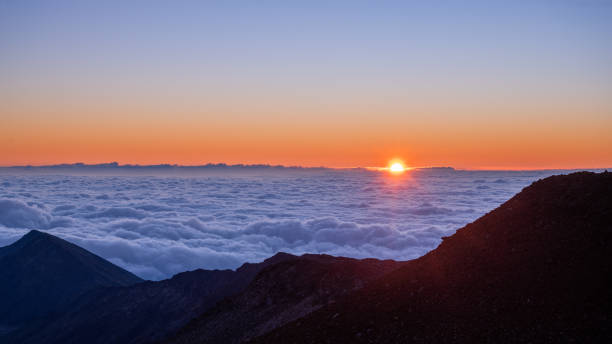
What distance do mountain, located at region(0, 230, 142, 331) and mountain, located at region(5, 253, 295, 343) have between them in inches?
355

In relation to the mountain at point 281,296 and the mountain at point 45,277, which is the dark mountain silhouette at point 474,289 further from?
the mountain at point 45,277

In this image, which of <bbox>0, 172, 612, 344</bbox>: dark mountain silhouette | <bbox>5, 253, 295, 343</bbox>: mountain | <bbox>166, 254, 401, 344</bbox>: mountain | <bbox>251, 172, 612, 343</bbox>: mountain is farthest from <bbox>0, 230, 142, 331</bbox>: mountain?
<bbox>251, 172, 612, 343</bbox>: mountain

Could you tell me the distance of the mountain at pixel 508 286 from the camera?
1061 centimetres

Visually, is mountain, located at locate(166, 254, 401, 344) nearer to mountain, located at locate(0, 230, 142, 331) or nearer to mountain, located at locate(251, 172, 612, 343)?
mountain, located at locate(251, 172, 612, 343)

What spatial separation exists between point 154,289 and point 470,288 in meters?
33.6

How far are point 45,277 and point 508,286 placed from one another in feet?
193

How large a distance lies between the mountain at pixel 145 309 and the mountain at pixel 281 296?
6.18 m

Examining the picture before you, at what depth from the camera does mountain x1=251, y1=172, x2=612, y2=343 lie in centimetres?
1061

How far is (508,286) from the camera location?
40.3 ft

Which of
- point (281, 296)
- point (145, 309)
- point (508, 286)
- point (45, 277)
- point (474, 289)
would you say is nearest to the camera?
point (508, 286)

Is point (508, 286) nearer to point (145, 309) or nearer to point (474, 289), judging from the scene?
point (474, 289)

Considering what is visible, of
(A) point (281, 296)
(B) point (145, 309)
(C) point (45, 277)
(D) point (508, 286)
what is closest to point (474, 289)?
(D) point (508, 286)

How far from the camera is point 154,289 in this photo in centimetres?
4028

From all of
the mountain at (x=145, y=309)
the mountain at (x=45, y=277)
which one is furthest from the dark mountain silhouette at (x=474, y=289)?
the mountain at (x=45, y=277)
